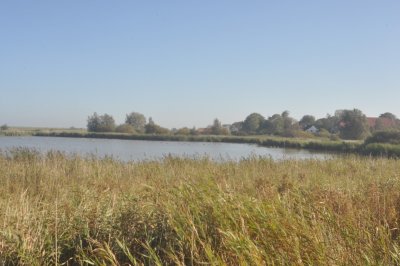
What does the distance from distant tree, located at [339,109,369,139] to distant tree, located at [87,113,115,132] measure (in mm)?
36299

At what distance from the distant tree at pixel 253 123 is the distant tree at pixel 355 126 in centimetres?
Result: 2006

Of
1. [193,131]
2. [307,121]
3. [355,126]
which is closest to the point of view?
[355,126]

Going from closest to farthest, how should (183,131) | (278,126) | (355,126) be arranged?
1. (355,126)
2. (183,131)
3. (278,126)

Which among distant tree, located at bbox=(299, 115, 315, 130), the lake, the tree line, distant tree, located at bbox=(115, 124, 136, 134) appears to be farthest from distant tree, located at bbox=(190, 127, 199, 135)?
distant tree, located at bbox=(299, 115, 315, 130)

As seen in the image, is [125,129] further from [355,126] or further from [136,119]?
[355,126]

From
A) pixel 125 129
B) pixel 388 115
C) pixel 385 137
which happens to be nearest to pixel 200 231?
pixel 385 137

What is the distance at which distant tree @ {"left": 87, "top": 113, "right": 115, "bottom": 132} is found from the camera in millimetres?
62653

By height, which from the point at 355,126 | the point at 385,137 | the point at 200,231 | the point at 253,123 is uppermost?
the point at 253,123

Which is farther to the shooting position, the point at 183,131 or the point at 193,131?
the point at 193,131

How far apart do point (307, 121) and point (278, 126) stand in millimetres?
20556

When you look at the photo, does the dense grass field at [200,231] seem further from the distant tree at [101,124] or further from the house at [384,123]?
the house at [384,123]

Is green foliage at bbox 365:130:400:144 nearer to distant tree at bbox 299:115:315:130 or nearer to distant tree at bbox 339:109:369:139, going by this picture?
distant tree at bbox 339:109:369:139

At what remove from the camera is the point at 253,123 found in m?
76.1

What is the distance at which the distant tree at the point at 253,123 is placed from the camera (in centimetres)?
7499
